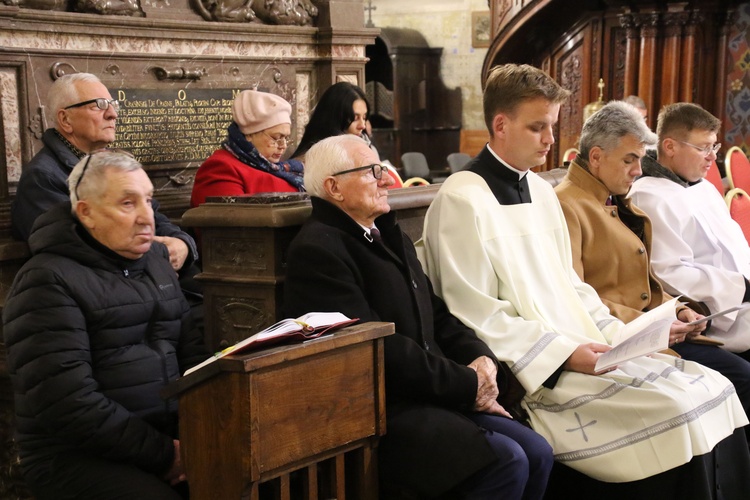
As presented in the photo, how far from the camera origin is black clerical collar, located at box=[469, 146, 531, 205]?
10.7ft

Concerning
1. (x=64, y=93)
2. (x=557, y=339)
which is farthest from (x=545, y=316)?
(x=64, y=93)

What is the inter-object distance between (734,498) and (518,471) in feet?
3.42

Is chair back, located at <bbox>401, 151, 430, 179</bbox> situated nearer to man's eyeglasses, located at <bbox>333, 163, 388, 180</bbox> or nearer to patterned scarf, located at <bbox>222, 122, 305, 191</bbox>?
patterned scarf, located at <bbox>222, 122, 305, 191</bbox>

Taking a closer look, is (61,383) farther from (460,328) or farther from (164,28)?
(164,28)

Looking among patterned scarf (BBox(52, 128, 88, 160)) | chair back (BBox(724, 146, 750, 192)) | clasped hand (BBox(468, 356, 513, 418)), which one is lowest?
clasped hand (BBox(468, 356, 513, 418))

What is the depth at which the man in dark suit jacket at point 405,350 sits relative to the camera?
8.41ft

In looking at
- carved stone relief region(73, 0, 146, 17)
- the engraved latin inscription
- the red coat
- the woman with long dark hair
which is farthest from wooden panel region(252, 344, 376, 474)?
carved stone relief region(73, 0, 146, 17)

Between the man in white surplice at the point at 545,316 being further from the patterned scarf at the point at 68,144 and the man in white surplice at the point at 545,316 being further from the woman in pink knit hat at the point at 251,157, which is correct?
the patterned scarf at the point at 68,144

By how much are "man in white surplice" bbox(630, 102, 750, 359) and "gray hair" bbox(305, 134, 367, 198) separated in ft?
5.48

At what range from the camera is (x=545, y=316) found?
316 centimetres

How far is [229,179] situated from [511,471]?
2.02 m

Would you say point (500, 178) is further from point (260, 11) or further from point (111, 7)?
point (260, 11)

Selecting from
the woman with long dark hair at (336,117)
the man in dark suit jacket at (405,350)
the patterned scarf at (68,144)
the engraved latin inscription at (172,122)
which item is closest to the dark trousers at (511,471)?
the man in dark suit jacket at (405,350)

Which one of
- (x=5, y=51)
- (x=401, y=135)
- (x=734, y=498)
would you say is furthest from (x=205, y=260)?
(x=401, y=135)
